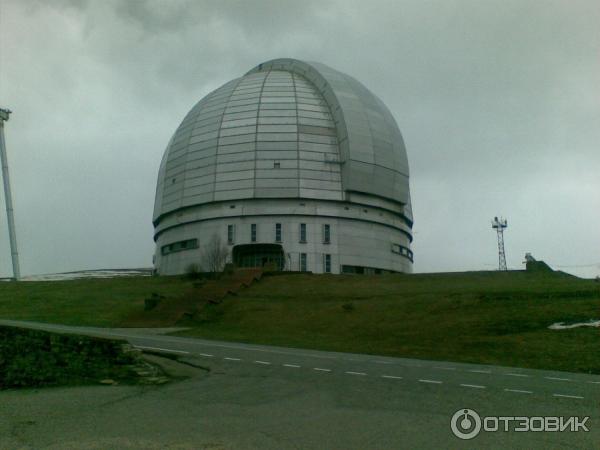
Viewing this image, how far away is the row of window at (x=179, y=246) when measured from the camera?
63.8m

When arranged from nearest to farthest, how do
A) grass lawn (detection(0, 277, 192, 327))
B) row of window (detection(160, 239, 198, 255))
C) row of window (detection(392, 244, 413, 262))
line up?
1. grass lawn (detection(0, 277, 192, 327))
2. row of window (detection(160, 239, 198, 255))
3. row of window (detection(392, 244, 413, 262))

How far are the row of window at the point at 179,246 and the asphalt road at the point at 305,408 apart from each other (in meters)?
47.4

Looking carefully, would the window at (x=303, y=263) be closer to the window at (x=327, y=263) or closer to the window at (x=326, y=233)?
the window at (x=327, y=263)

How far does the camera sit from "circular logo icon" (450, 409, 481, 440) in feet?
28.7

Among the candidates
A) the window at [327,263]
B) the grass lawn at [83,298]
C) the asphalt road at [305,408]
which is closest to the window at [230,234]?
the window at [327,263]

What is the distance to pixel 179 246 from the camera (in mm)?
65750

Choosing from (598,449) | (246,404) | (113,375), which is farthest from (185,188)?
(598,449)

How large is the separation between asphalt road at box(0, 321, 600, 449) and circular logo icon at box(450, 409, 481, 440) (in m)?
0.13

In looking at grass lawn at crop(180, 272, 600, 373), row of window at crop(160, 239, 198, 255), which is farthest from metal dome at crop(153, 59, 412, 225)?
grass lawn at crop(180, 272, 600, 373)

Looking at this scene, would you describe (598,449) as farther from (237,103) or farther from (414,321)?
(237,103)

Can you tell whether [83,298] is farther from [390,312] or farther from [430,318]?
[430,318]

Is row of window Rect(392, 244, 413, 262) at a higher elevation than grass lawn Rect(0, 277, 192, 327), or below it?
higher

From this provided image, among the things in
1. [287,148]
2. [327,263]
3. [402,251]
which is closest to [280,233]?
[327,263]

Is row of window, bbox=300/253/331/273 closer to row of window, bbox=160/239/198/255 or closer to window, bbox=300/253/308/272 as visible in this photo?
window, bbox=300/253/308/272
